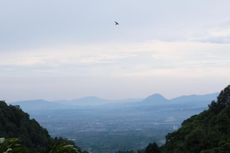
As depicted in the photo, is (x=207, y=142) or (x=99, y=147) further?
(x=99, y=147)

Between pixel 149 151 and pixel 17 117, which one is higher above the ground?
pixel 17 117

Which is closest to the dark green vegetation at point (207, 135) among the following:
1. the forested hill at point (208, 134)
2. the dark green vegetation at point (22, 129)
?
the forested hill at point (208, 134)

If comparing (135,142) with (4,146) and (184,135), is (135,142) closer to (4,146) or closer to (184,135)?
(184,135)

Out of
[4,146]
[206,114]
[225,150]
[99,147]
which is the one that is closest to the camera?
[4,146]

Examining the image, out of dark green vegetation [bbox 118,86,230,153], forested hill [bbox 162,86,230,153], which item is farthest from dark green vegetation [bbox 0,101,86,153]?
forested hill [bbox 162,86,230,153]

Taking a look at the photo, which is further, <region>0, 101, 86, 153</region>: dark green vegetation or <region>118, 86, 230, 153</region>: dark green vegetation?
<region>0, 101, 86, 153</region>: dark green vegetation

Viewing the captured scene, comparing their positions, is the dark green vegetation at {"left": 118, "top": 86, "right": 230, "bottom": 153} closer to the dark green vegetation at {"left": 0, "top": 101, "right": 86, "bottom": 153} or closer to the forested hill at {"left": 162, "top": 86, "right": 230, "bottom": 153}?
the forested hill at {"left": 162, "top": 86, "right": 230, "bottom": 153}

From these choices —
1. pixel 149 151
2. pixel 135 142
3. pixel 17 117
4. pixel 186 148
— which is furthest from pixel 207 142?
pixel 135 142
